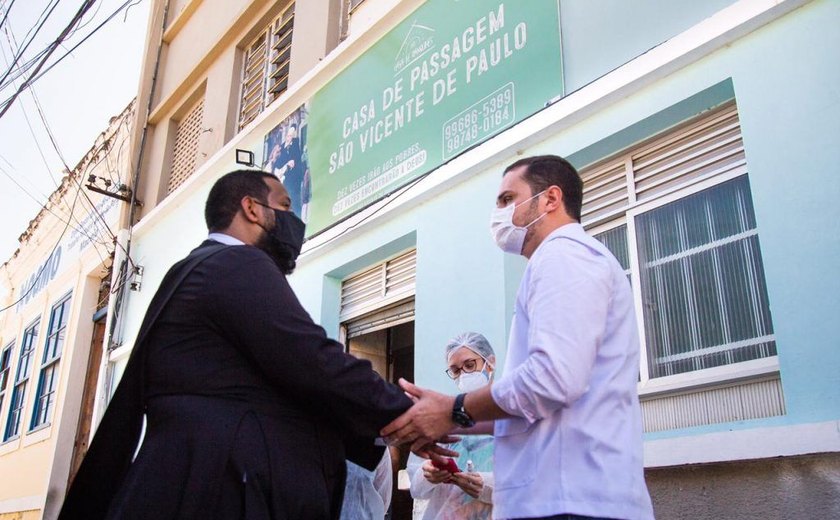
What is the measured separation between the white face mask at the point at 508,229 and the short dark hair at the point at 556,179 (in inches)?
1.8

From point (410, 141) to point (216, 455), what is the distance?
4.41 metres

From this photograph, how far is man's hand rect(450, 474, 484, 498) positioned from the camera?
3.70 m

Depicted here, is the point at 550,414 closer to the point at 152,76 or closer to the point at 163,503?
the point at 163,503

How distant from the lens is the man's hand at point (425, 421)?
96.0 inches

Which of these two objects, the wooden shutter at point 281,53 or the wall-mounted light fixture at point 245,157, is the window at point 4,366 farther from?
the wooden shutter at point 281,53

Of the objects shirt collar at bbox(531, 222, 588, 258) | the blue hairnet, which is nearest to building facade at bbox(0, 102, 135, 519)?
the blue hairnet

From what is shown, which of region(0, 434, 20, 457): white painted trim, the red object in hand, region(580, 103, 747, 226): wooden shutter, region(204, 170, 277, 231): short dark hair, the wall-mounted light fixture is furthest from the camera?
region(0, 434, 20, 457): white painted trim

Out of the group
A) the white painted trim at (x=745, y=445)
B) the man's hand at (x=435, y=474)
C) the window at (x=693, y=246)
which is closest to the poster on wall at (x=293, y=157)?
the window at (x=693, y=246)

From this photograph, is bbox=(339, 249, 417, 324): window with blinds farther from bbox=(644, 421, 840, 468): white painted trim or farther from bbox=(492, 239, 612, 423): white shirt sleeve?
bbox=(492, 239, 612, 423): white shirt sleeve

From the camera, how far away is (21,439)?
510 inches

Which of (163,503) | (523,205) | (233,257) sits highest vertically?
(523,205)

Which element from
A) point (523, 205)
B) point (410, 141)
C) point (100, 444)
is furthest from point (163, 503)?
point (410, 141)

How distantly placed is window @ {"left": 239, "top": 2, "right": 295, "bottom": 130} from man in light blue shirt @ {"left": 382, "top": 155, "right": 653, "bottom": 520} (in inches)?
282

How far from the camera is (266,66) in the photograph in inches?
383
